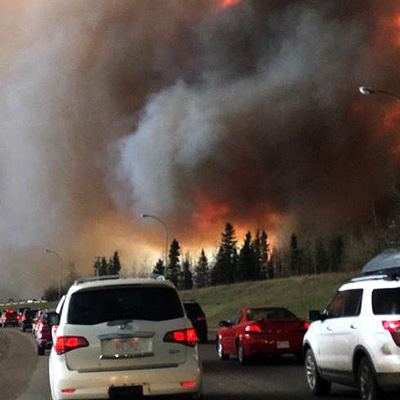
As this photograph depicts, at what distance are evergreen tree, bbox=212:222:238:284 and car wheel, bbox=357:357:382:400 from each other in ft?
421

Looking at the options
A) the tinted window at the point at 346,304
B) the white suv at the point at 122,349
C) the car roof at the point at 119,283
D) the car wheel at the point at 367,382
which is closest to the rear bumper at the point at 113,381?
the white suv at the point at 122,349

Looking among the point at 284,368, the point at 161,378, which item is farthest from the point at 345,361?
the point at 284,368

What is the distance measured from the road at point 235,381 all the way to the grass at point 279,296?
1335 inches

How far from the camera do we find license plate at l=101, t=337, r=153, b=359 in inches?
356

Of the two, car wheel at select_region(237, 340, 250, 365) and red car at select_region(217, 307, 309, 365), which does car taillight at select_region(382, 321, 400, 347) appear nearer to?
red car at select_region(217, 307, 309, 365)

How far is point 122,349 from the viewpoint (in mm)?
9070

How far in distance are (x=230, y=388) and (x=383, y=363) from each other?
4.58 metres

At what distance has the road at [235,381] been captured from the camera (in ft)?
41.3

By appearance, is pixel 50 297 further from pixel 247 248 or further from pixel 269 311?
pixel 269 311

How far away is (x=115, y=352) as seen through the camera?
29.7 ft

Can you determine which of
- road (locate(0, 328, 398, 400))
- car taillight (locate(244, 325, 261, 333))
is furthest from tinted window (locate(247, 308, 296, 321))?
road (locate(0, 328, 398, 400))

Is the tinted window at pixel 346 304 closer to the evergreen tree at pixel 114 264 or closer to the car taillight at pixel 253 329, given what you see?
the car taillight at pixel 253 329

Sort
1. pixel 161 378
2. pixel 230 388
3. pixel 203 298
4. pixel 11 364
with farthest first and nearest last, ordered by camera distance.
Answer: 1. pixel 203 298
2. pixel 11 364
3. pixel 230 388
4. pixel 161 378

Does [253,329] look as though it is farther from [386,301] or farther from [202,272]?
[202,272]
